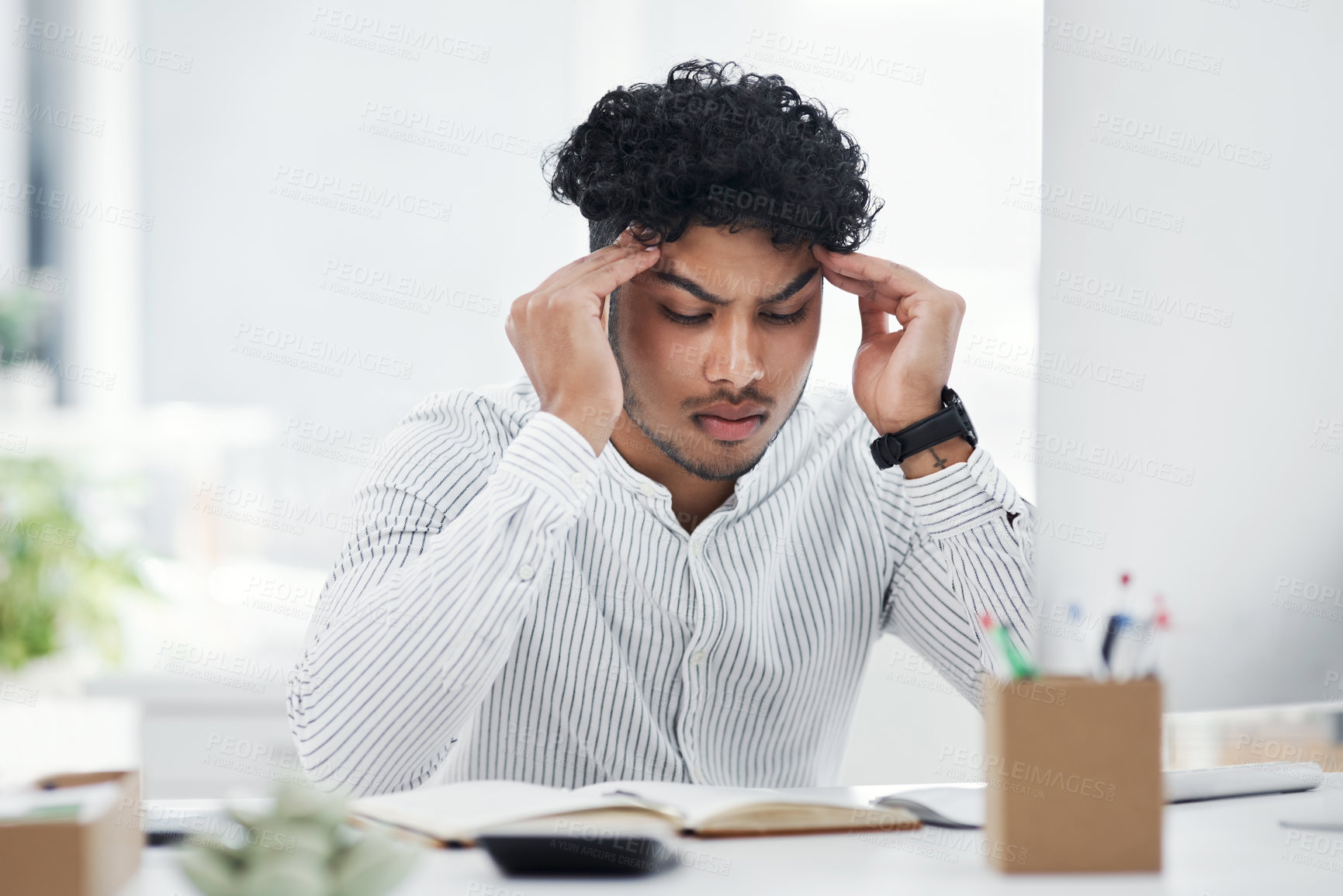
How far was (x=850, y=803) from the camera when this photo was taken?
0.89 meters

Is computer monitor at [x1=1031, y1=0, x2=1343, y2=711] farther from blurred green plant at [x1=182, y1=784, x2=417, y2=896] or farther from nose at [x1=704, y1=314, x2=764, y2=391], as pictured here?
nose at [x1=704, y1=314, x2=764, y2=391]

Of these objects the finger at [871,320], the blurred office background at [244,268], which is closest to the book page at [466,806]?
the finger at [871,320]

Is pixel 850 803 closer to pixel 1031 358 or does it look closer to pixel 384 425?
pixel 1031 358

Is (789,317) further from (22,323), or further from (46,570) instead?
(22,323)

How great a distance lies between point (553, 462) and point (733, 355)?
0.26 m

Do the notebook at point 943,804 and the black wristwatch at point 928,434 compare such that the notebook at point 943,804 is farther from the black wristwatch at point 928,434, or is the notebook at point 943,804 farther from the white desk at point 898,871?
the black wristwatch at point 928,434

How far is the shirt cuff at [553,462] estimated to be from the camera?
1050mm

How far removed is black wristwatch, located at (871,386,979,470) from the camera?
45.7 inches

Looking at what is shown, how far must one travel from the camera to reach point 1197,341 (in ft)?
2.32

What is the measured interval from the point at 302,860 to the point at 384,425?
255 cm

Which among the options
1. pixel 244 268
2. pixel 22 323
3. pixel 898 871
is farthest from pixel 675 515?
pixel 22 323

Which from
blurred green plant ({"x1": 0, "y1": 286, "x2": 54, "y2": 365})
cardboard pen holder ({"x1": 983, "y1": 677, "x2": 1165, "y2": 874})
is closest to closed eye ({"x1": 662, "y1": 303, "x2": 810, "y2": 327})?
cardboard pen holder ({"x1": 983, "y1": 677, "x2": 1165, "y2": 874})

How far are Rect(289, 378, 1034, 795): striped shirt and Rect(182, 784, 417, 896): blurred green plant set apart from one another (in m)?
0.49

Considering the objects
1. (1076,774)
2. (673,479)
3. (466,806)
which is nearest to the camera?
(1076,774)
